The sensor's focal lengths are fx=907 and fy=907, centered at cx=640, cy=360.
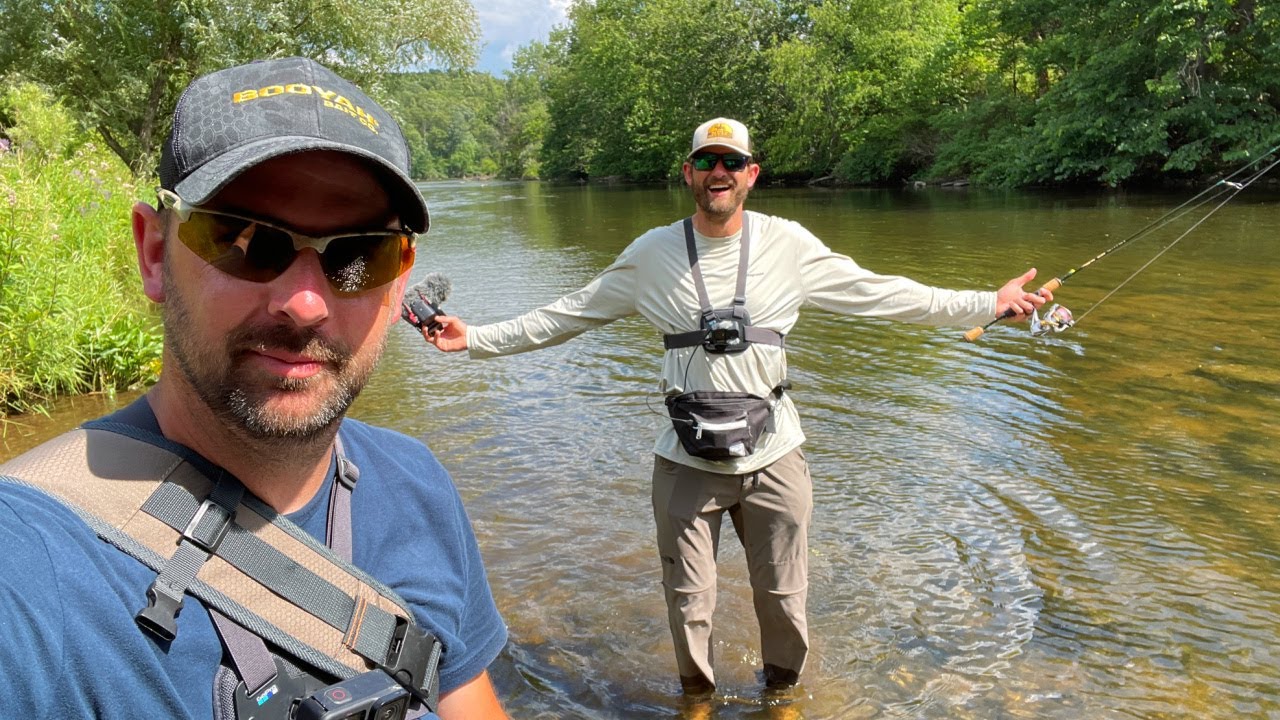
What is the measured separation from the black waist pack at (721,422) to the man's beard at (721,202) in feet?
2.59

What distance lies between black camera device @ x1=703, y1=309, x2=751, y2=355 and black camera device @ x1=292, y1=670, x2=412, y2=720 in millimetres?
2622

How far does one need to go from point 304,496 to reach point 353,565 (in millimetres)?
148

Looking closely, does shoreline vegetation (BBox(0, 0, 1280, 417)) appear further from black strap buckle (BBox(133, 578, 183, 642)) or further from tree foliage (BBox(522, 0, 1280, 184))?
black strap buckle (BBox(133, 578, 183, 642))

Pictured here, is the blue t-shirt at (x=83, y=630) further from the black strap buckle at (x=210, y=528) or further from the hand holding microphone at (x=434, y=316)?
the hand holding microphone at (x=434, y=316)

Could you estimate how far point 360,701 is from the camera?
54.9 inches

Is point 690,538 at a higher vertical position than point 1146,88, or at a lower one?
lower

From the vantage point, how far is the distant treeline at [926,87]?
84.7 ft

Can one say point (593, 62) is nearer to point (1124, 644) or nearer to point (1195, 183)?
point (1195, 183)

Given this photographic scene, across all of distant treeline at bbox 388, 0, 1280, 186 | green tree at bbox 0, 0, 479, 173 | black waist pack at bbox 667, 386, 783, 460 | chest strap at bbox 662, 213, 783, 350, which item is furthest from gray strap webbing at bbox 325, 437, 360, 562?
distant treeline at bbox 388, 0, 1280, 186

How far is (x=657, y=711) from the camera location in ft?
14.6

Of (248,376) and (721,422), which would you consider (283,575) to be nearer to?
(248,376)

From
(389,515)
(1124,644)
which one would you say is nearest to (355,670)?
(389,515)

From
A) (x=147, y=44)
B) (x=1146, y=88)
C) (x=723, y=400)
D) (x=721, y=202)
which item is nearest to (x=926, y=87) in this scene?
(x=1146, y=88)

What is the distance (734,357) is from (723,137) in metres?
1.01
